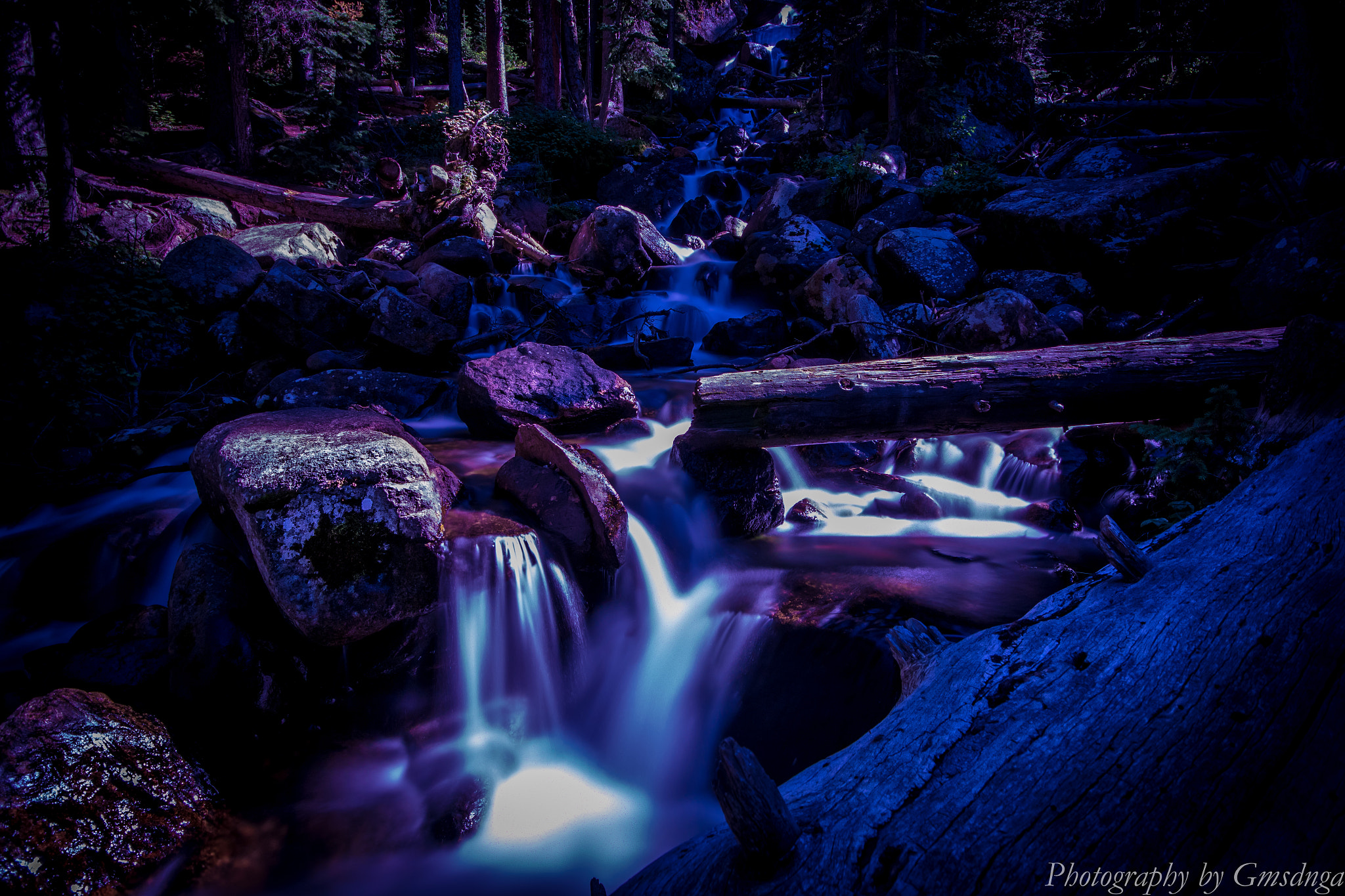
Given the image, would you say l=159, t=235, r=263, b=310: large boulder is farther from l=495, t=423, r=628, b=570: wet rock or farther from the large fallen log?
the large fallen log

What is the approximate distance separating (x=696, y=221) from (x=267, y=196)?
9.23m

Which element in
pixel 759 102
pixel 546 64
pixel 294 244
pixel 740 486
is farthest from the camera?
pixel 759 102

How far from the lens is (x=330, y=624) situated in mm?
3379

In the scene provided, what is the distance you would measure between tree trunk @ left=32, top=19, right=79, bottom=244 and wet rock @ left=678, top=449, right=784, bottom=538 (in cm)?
939

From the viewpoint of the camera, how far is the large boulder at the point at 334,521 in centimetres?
337

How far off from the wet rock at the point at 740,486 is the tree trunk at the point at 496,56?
1393 centimetres

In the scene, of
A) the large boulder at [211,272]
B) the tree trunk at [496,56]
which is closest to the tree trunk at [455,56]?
the tree trunk at [496,56]

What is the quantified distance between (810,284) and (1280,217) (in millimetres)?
5643

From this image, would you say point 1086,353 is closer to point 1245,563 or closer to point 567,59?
point 1245,563

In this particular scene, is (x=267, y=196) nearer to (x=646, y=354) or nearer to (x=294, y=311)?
(x=294, y=311)

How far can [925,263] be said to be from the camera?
27.6ft

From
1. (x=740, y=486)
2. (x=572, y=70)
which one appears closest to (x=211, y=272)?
(x=740, y=486)

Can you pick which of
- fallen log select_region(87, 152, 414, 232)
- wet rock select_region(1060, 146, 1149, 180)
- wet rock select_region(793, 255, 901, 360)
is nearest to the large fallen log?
wet rock select_region(793, 255, 901, 360)

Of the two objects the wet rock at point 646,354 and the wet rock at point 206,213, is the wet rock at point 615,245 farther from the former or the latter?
the wet rock at point 206,213
